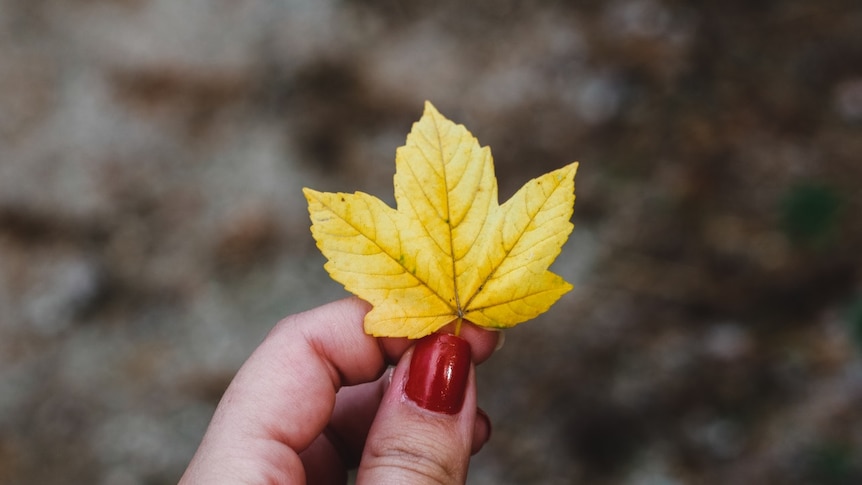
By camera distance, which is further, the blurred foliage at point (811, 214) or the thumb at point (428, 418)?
the blurred foliage at point (811, 214)

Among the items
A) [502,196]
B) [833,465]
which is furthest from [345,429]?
[833,465]

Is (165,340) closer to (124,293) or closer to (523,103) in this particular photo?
(124,293)

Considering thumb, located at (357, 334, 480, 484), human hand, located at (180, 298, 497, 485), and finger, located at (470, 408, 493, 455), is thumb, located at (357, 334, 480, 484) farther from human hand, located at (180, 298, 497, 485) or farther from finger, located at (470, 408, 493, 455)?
finger, located at (470, 408, 493, 455)

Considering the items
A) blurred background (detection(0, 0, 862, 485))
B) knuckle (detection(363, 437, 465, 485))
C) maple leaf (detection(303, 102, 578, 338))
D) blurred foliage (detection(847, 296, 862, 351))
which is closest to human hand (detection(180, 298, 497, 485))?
knuckle (detection(363, 437, 465, 485))

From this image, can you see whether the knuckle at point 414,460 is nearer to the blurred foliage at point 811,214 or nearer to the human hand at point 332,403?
the human hand at point 332,403

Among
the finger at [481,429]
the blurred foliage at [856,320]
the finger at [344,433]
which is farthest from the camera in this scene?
the blurred foliage at [856,320]

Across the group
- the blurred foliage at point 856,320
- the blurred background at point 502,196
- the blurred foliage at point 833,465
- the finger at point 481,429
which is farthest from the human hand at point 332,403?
the blurred foliage at point 856,320
